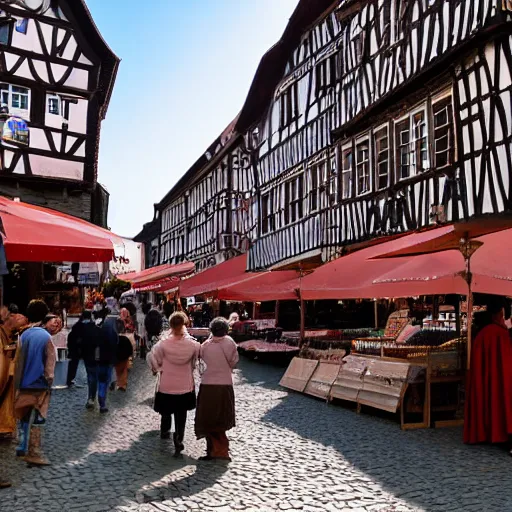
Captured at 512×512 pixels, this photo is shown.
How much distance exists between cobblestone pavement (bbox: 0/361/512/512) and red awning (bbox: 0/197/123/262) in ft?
6.23

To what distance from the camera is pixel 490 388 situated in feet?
22.9

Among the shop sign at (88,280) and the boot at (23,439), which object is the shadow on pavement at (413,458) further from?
the shop sign at (88,280)

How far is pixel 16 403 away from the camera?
5.92m

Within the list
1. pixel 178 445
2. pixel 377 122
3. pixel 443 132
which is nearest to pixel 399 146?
pixel 377 122

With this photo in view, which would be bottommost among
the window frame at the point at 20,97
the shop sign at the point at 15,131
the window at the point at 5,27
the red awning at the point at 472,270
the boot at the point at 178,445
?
the boot at the point at 178,445

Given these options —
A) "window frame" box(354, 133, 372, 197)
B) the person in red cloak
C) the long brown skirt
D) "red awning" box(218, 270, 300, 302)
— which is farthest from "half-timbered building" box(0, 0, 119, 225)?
the person in red cloak

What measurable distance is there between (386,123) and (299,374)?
7083 millimetres

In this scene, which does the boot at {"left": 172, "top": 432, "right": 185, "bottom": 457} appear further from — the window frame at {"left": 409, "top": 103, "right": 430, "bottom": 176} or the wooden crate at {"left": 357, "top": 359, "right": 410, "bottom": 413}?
the window frame at {"left": 409, "top": 103, "right": 430, "bottom": 176}

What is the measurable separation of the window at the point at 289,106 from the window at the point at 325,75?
161cm

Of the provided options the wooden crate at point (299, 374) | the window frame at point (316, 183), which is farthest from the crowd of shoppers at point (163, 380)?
the window frame at point (316, 183)

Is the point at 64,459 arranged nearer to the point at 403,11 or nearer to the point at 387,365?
the point at 387,365

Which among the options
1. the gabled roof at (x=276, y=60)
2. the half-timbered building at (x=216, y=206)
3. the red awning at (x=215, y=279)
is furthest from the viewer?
the half-timbered building at (x=216, y=206)

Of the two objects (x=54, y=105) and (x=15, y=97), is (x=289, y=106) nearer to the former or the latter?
(x=54, y=105)

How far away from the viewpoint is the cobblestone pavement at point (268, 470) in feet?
16.2
